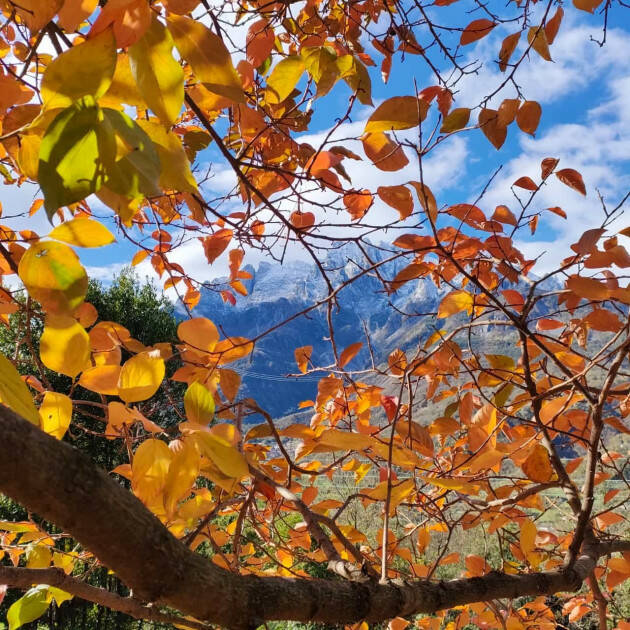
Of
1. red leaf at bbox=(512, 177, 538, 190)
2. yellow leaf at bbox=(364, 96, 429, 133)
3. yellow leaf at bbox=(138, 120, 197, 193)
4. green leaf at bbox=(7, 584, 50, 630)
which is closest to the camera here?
yellow leaf at bbox=(138, 120, 197, 193)

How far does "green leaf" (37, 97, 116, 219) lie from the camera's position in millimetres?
245

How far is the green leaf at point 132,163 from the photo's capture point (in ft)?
0.83

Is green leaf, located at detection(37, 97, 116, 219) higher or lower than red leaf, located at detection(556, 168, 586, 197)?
lower

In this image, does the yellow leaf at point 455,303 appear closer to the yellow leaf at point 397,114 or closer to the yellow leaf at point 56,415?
the yellow leaf at point 397,114

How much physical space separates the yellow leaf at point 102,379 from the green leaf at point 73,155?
37 centimetres

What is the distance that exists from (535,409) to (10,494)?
0.87m

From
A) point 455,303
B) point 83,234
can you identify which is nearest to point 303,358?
point 455,303

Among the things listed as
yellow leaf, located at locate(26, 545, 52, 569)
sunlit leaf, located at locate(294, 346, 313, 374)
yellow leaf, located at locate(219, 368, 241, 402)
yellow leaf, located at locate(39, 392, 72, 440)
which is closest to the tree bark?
yellow leaf, located at locate(39, 392, 72, 440)

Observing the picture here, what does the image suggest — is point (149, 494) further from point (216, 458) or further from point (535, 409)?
point (535, 409)

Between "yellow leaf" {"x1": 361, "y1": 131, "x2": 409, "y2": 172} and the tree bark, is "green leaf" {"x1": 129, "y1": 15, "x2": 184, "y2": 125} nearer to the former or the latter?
the tree bark

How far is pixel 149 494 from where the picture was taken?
50 cm

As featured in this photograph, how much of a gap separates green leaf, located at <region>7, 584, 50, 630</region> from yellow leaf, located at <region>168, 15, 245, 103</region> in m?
0.81

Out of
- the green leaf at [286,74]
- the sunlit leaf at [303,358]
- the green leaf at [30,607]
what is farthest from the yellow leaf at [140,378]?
the sunlit leaf at [303,358]

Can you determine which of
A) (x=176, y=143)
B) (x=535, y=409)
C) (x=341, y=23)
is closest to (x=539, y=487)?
(x=535, y=409)
